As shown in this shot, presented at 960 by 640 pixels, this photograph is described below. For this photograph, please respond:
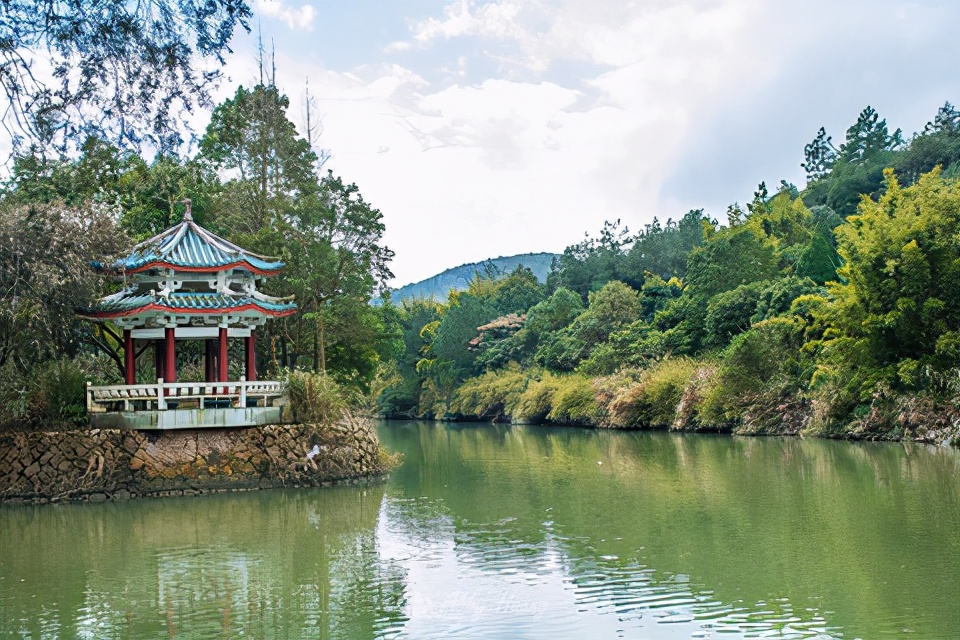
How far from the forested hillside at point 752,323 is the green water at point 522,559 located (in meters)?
3.51

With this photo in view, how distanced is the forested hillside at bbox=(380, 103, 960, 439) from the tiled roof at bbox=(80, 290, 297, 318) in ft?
30.8

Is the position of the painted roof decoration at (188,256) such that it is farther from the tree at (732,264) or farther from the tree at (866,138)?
the tree at (866,138)

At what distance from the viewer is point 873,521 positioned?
409 inches

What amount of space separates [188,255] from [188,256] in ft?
0.10

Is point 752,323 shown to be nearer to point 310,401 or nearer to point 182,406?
point 310,401

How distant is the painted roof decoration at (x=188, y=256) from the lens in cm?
1486

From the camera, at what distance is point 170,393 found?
1442 cm

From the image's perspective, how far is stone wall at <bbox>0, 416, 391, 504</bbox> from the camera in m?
13.7

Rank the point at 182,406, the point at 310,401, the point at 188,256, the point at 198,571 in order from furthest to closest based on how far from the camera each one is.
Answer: the point at 188,256, the point at 310,401, the point at 182,406, the point at 198,571

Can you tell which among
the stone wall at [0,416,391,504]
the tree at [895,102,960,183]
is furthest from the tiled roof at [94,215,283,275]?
the tree at [895,102,960,183]

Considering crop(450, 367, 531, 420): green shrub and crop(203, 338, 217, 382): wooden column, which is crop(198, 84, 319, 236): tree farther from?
crop(450, 367, 531, 420): green shrub

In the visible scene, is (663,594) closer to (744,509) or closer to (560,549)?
(560,549)

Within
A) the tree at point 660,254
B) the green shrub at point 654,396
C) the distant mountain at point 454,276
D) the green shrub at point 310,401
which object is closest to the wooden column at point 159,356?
the green shrub at point 310,401

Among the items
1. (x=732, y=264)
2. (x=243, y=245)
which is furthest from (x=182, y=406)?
(x=732, y=264)
